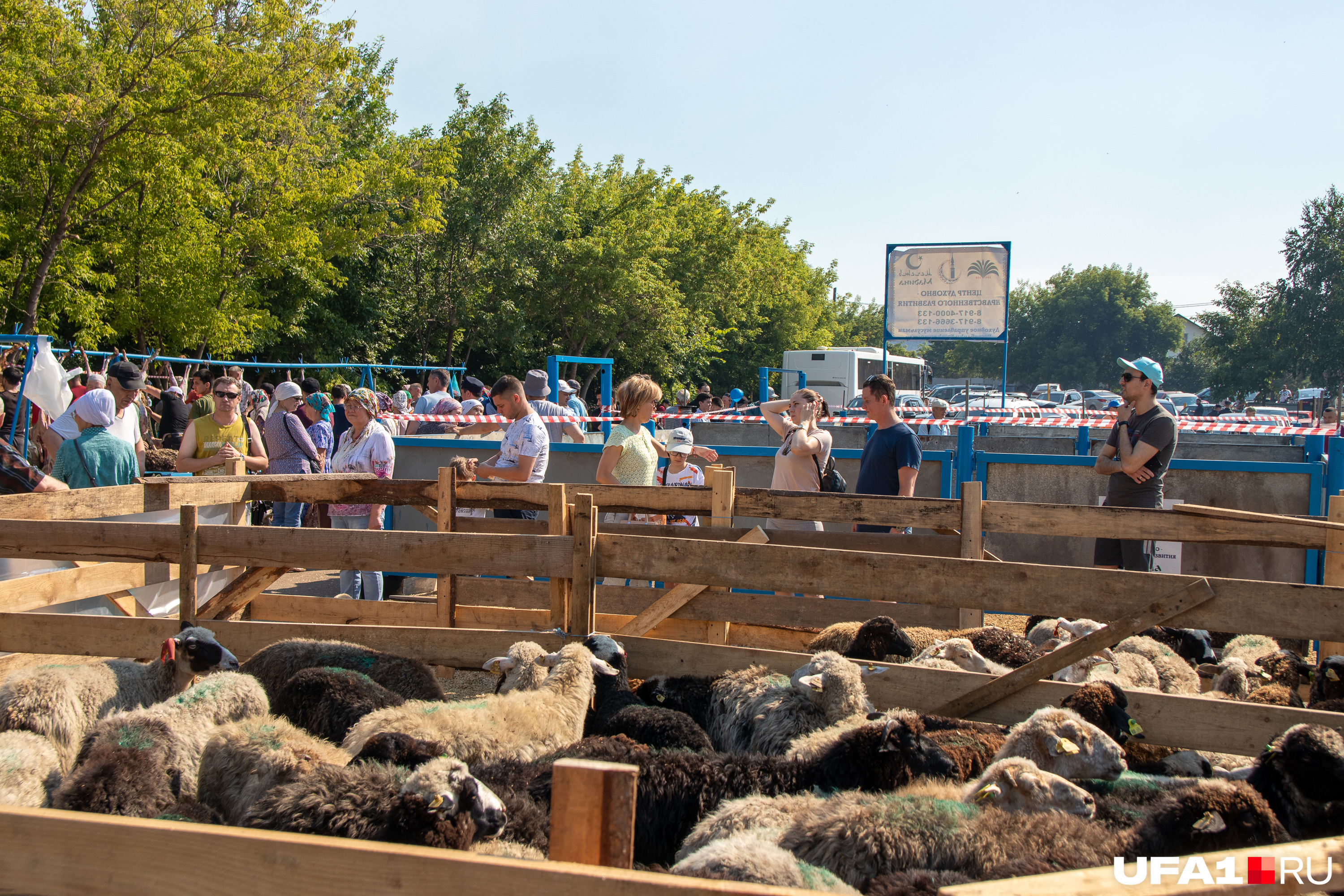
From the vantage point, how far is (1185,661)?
15.9 ft

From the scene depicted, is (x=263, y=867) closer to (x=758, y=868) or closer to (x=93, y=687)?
(x=758, y=868)

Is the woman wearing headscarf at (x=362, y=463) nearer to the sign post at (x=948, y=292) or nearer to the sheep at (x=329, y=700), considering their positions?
the sheep at (x=329, y=700)

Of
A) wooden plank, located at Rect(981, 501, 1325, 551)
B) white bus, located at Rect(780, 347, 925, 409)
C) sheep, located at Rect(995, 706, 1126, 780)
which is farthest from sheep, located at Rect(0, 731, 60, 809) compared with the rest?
white bus, located at Rect(780, 347, 925, 409)

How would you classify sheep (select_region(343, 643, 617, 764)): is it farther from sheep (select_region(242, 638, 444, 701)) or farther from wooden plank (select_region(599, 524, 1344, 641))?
wooden plank (select_region(599, 524, 1344, 641))

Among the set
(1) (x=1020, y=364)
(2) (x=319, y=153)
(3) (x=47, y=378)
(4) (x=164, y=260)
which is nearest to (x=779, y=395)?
(2) (x=319, y=153)

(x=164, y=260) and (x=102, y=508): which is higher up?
(x=164, y=260)

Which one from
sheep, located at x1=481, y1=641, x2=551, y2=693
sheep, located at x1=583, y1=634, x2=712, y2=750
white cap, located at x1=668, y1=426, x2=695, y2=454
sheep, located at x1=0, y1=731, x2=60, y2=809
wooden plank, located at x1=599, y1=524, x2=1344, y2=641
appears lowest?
sheep, located at x1=0, y1=731, x2=60, y2=809

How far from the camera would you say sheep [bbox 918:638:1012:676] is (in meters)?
4.49

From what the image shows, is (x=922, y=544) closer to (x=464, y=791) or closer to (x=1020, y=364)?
(x=464, y=791)

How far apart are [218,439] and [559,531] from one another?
3.96 metres

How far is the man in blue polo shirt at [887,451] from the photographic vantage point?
5957 millimetres

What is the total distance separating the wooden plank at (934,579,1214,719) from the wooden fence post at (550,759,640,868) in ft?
7.46

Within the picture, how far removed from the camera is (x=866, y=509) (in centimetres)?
502

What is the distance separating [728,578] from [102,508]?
3.65 meters
